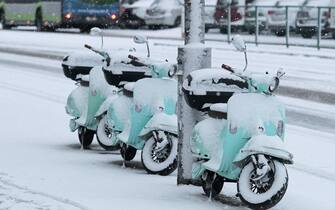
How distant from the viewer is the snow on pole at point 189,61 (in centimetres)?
816

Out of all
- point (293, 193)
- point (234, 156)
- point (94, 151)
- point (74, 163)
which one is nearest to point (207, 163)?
point (234, 156)

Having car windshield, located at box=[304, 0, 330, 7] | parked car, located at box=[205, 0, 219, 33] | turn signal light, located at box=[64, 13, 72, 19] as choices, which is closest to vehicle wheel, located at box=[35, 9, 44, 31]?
turn signal light, located at box=[64, 13, 72, 19]

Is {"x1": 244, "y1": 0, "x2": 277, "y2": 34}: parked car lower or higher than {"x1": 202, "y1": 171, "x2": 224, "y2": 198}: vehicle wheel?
higher

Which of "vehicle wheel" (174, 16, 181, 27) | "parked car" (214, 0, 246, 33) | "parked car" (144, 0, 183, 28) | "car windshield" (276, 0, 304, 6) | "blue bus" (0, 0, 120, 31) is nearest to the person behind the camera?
"parked car" (214, 0, 246, 33)

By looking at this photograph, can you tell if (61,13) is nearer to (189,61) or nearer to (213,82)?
(189,61)

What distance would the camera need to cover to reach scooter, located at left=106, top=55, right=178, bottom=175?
8648 millimetres

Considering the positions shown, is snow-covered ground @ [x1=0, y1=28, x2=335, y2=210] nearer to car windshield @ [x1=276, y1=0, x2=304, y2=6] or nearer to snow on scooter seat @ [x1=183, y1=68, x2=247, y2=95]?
snow on scooter seat @ [x1=183, y1=68, x2=247, y2=95]

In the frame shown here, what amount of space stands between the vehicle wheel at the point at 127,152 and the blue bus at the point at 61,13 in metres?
36.1

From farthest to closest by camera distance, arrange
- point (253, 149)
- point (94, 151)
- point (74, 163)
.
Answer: point (94, 151), point (74, 163), point (253, 149)

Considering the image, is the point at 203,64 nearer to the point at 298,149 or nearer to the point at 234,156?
the point at 234,156

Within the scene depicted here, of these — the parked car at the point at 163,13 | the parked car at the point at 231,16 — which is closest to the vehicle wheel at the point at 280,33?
the parked car at the point at 231,16

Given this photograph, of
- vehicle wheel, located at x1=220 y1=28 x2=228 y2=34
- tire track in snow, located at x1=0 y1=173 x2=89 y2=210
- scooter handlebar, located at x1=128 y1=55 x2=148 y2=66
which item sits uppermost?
scooter handlebar, located at x1=128 y1=55 x2=148 y2=66

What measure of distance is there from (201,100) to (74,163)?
199 centimetres

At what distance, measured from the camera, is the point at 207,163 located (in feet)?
25.1
